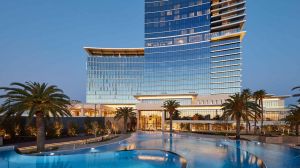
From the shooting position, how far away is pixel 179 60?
99.9 metres

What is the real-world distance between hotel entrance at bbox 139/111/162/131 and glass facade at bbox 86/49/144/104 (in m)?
29.5

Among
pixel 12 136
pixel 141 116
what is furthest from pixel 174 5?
pixel 12 136

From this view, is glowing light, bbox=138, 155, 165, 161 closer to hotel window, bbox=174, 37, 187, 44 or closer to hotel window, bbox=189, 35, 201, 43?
hotel window, bbox=189, 35, 201, 43

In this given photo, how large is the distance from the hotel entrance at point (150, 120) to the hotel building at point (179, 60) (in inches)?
448

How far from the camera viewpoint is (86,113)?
69.9 m

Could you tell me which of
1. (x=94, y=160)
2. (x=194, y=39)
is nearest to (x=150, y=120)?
(x=194, y=39)

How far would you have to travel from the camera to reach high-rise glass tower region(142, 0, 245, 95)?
94250 mm

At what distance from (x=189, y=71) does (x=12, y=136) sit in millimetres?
74128

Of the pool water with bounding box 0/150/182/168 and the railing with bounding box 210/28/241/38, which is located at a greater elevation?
the railing with bounding box 210/28/241/38

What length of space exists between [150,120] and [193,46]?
36165mm

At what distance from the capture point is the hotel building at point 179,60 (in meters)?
93.4

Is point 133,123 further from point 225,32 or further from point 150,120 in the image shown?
point 225,32

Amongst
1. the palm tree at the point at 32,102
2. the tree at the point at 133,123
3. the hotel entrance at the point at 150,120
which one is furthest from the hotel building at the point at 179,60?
the palm tree at the point at 32,102

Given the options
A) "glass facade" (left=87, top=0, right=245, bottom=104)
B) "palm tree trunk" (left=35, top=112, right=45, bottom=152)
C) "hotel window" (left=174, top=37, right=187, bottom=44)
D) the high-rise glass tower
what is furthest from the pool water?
"hotel window" (left=174, top=37, right=187, bottom=44)
